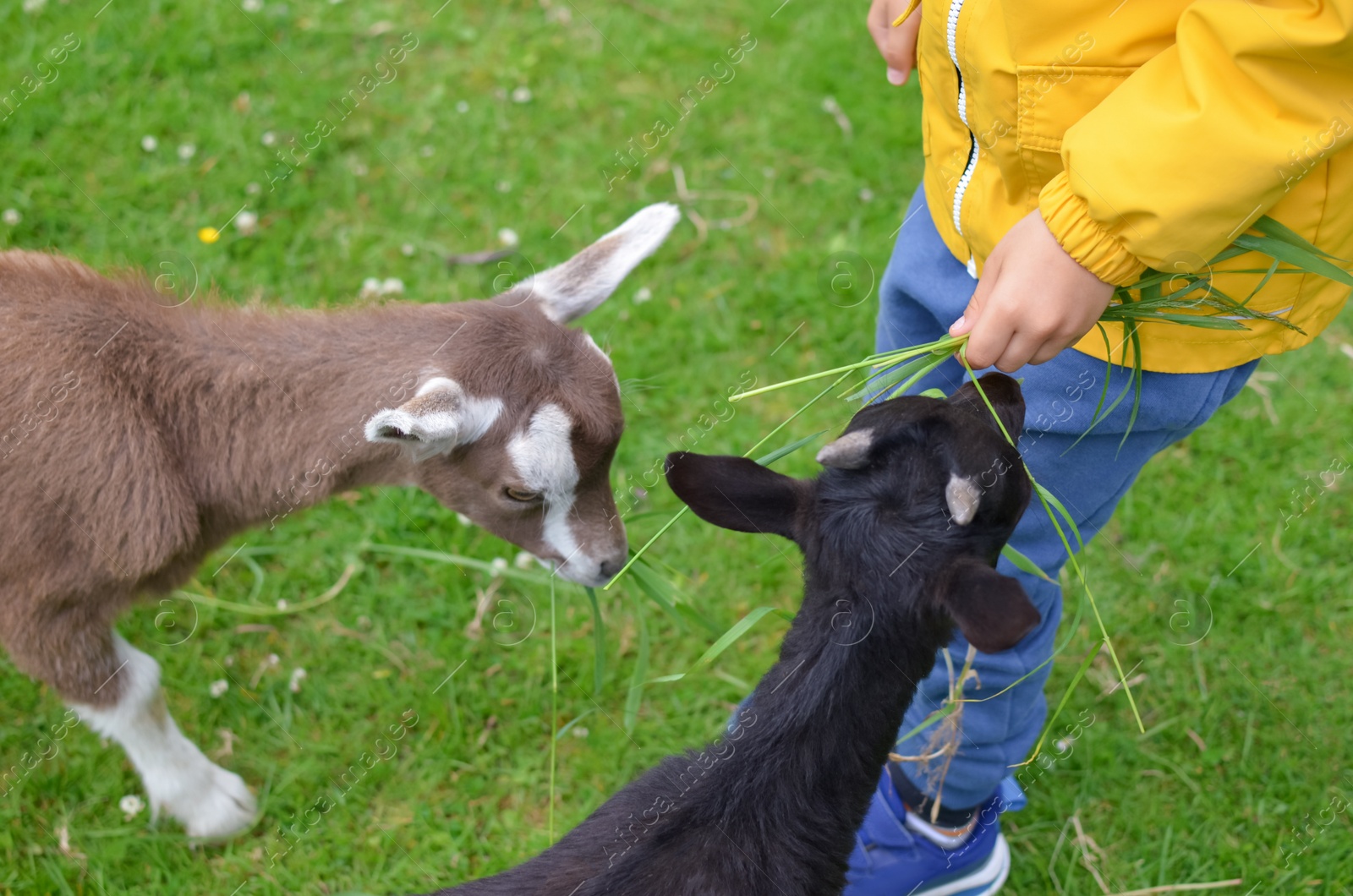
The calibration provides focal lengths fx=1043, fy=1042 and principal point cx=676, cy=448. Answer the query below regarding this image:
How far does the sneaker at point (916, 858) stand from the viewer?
349 cm

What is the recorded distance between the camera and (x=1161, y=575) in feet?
14.9

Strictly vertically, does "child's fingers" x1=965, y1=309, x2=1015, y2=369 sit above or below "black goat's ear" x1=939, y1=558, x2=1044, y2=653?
above

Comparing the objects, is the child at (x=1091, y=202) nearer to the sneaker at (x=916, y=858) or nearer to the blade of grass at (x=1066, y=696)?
the blade of grass at (x=1066, y=696)

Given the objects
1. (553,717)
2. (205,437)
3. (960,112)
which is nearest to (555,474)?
(553,717)

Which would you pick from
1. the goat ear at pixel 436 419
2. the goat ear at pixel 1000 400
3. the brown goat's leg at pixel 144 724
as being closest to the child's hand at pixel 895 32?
the goat ear at pixel 1000 400

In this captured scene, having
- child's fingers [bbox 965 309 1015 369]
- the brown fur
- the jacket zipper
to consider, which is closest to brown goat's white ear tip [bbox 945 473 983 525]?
child's fingers [bbox 965 309 1015 369]

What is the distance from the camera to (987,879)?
357 cm

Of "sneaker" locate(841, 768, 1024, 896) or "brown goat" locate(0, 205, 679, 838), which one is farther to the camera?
"sneaker" locate(841, 768, 1024, 896)

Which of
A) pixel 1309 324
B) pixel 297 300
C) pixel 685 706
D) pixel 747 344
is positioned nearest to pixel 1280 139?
pixel 1309 324

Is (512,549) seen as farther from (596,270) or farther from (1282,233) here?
(1282,233)

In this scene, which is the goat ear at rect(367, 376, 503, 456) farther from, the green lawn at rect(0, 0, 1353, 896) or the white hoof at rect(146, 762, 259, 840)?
the white hoof at rect(146, 762, 259, 840)

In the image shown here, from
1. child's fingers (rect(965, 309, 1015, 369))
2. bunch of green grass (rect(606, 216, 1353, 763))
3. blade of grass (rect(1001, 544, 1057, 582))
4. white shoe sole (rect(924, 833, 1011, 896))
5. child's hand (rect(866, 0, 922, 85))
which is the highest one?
child's hand (rect(866, 0, 922, 85))

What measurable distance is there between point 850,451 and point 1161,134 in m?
0.96

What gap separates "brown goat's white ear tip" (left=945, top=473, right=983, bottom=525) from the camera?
7.97ft
